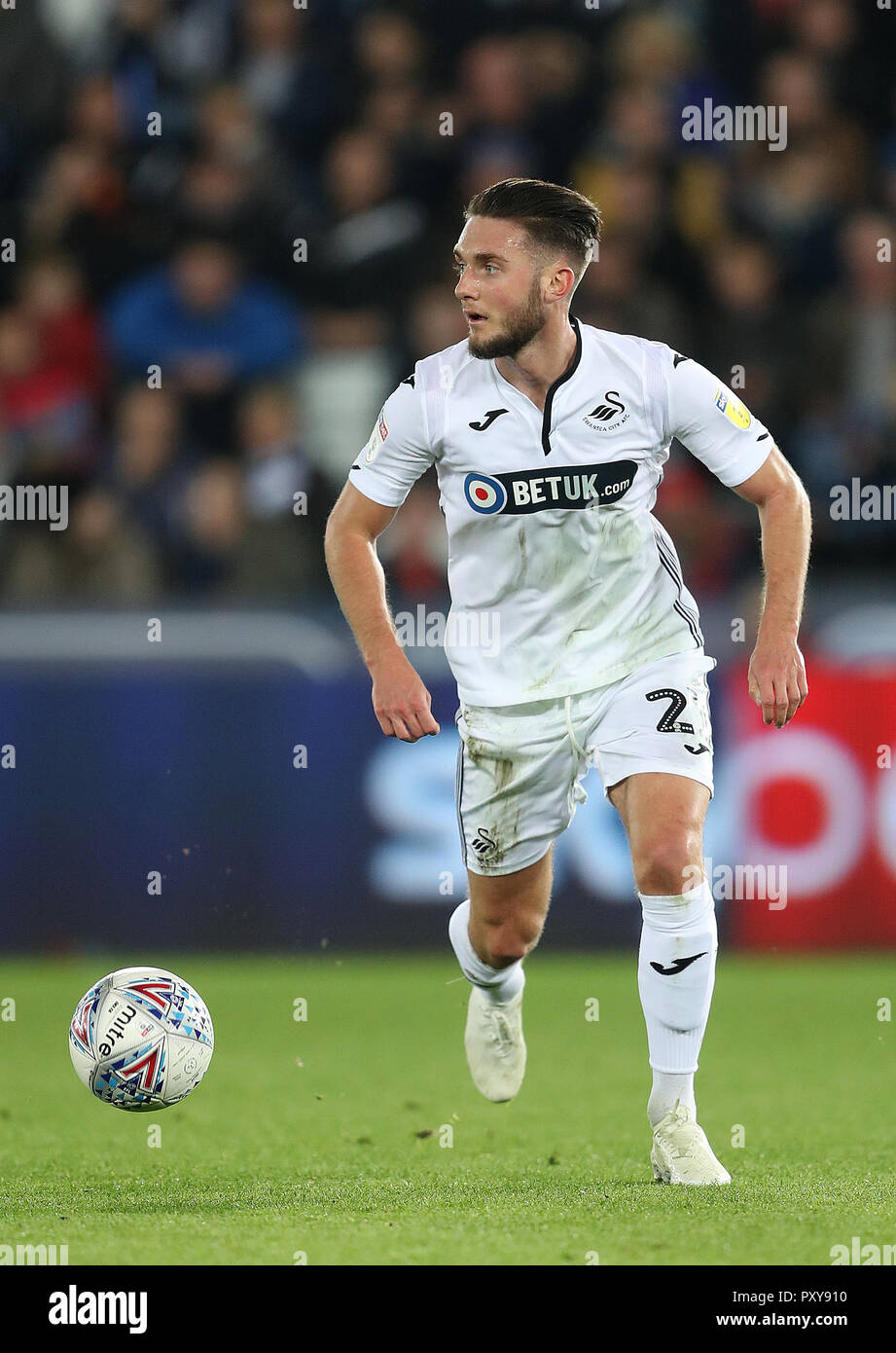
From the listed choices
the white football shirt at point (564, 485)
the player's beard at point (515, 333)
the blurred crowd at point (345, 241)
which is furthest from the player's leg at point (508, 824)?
the blurred crowd at point (345, 241)

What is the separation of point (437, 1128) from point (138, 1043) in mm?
1177

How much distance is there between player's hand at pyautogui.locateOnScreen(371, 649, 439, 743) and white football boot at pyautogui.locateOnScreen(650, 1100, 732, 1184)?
3.65 feet

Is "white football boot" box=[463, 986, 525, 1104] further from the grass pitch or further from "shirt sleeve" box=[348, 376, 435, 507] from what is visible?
"shirt sleeve" box=[348, 376, 435, 507]

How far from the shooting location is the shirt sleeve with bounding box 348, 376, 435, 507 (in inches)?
214

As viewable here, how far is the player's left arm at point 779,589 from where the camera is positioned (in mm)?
5023

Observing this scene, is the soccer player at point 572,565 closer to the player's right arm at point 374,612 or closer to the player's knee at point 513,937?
the player's right arm at point 374,612

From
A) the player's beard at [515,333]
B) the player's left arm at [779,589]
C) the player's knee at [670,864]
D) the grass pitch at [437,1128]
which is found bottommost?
the grass pitch at [437,1128]

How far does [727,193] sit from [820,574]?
2363 mm

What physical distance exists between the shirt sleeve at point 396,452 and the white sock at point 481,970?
1309mm

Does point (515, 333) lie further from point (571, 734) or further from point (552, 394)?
point (571, 734)

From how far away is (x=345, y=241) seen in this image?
11.2 meters

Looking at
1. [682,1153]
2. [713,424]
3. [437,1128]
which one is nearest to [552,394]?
[713,424]

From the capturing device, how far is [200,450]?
34.8 ft

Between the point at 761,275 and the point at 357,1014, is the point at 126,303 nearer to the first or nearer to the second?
the point at 761,275
